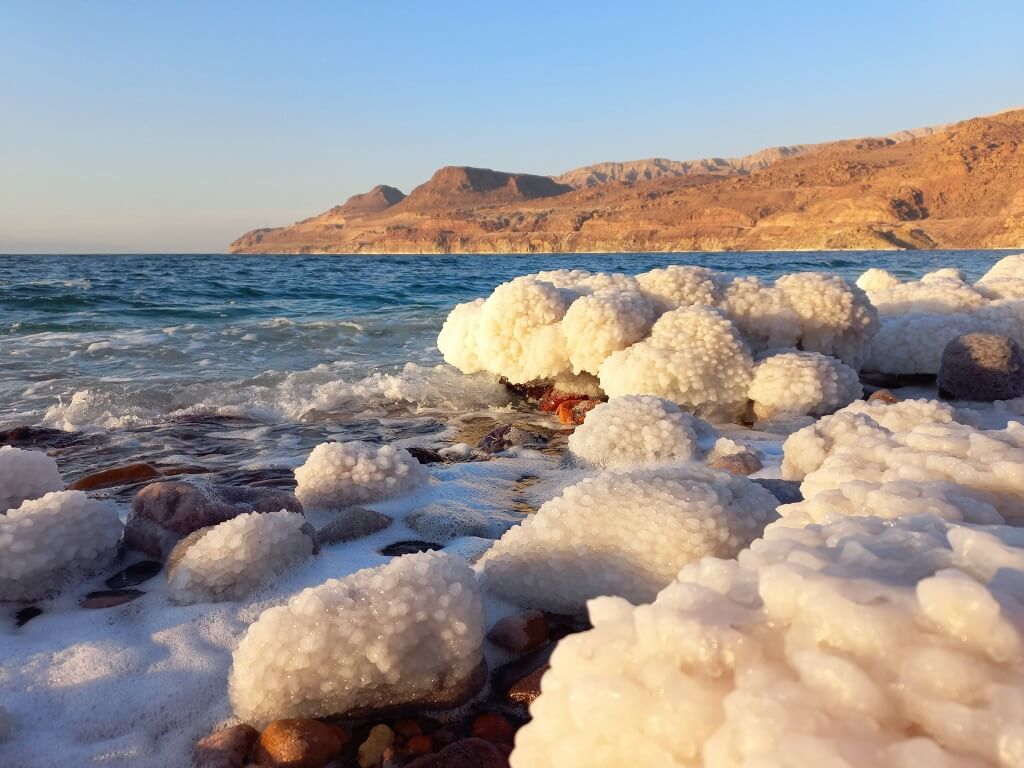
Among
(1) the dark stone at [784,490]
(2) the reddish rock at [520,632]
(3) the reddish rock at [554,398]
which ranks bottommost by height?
(3) the reddish rock at [554,398]

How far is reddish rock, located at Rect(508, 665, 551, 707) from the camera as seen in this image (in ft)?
4.22

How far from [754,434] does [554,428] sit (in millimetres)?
993

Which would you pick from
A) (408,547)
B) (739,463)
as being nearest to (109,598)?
(408,547)

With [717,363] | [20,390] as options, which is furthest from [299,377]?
[717,363]

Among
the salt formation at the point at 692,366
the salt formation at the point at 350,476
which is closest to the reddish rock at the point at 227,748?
the salt formation at the point at 350,476

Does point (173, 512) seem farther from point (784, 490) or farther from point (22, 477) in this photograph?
point (784, 490)

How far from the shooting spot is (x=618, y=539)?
1.61 meters

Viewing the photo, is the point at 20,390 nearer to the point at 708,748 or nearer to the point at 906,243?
the point at 708,748

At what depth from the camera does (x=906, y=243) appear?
5594 centimetres

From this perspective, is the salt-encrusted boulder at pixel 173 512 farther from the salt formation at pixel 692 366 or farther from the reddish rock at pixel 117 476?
the salt formation at pixel 692 366

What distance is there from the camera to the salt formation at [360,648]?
1216mm

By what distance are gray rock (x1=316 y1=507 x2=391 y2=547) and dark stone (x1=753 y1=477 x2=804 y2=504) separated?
114cm

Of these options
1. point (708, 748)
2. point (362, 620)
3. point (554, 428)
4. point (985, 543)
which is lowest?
point (554, 428)

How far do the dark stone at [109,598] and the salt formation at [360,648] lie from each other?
592mm
